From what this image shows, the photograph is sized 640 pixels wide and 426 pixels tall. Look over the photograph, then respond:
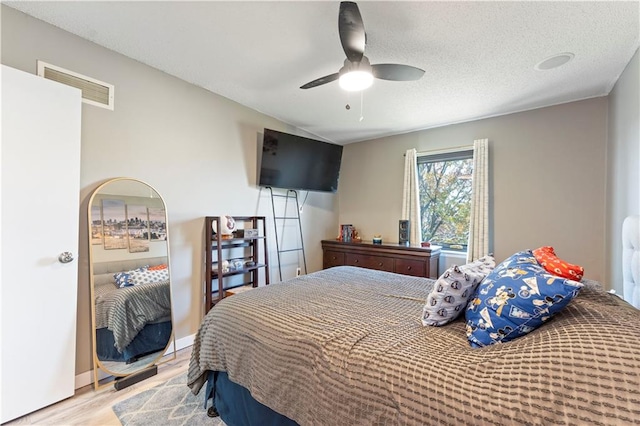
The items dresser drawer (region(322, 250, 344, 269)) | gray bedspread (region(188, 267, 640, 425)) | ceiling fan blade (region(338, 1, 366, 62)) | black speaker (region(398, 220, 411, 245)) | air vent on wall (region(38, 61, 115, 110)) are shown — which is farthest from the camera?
dresser drawer (region(322, 250, 344, 269))

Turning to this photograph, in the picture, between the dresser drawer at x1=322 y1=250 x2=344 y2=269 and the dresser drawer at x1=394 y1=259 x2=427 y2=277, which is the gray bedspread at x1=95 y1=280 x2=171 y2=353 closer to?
the dresser drawer at x1=322 y1=250 x2=344 y2=269

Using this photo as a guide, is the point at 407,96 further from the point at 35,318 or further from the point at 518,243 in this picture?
the point at 35,318

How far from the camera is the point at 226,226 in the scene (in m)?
2.89

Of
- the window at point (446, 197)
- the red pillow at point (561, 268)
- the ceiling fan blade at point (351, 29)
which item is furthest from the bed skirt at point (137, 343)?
the window at point (446, 197)

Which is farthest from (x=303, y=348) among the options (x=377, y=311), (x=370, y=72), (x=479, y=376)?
(x=370, y=72)

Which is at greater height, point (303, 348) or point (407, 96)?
point (407, 96)

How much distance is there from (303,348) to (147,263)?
6.10 feet

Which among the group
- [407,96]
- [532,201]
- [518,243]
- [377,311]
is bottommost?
[377,311]

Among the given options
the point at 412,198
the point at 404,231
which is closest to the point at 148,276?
the point at 404,231

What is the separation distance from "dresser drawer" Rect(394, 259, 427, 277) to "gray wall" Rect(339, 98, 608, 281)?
0.90 metres

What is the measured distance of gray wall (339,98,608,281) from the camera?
9.41 ft

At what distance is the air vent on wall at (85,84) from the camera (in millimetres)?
1959

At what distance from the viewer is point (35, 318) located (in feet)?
5.92

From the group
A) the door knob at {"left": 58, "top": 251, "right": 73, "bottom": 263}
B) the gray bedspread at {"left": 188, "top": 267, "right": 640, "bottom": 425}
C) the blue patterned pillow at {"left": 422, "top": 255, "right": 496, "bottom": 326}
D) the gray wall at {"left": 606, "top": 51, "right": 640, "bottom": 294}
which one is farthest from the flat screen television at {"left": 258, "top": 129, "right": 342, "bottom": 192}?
the gray wall at {"left": 606, "top": 51, "right": 640, "bottom": 294}
